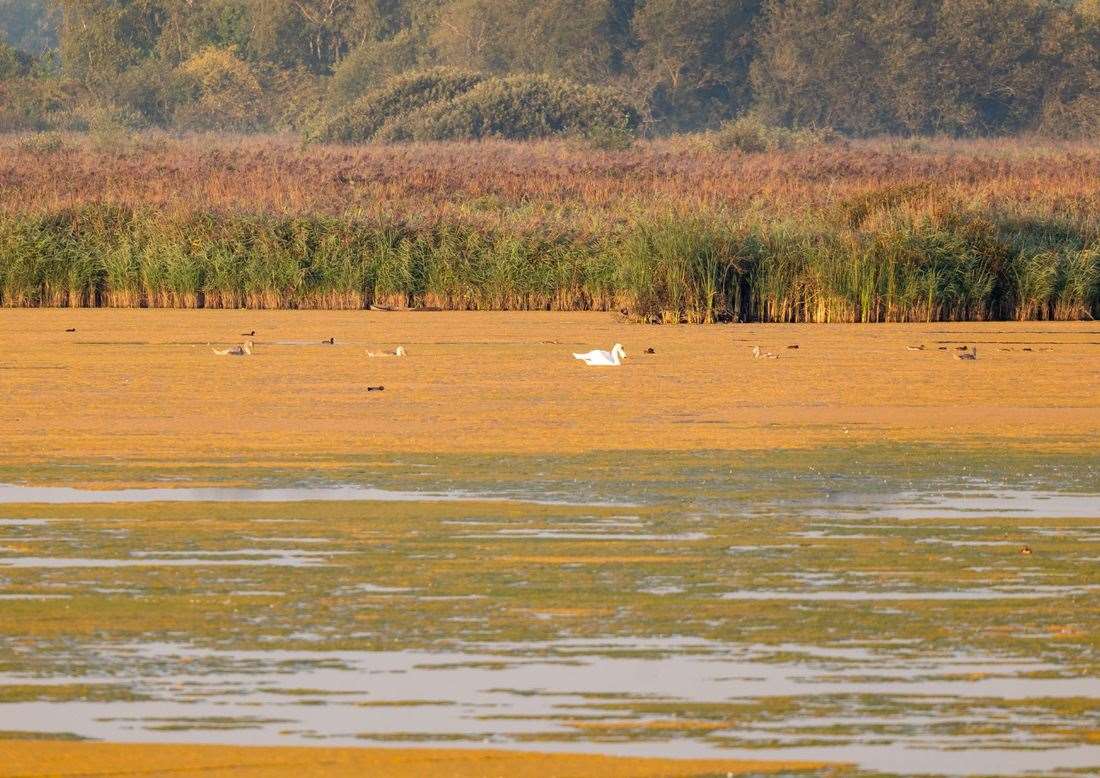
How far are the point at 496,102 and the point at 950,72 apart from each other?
16830 millimetres

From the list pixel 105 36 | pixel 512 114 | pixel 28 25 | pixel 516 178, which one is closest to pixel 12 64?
pixel 105 36

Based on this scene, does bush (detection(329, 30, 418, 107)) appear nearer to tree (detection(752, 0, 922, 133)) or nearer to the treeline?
the treeline

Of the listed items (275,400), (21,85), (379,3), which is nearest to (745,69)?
(379,3)

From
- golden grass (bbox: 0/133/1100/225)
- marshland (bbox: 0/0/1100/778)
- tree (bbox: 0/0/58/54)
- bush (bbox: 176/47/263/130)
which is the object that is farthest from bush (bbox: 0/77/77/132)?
tree (bbox: 0/0/58/54)

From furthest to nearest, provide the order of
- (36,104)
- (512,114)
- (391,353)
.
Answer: (36,104)
(512,114)
(391,353)

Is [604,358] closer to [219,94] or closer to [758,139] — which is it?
[758,139]

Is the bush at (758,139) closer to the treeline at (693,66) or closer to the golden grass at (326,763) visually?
the treeline at (693,66)

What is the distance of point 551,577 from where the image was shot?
7.00 metres

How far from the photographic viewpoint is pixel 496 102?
55.1 metres

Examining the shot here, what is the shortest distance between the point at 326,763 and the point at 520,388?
9264 mm

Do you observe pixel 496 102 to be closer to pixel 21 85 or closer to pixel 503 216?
pixel 21 85

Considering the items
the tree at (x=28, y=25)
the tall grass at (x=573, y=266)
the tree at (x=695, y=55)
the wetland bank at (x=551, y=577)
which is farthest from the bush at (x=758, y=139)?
the tree at (x=28, y=25)

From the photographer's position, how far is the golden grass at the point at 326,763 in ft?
15.6

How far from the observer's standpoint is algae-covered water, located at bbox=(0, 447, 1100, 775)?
5.16 metres
